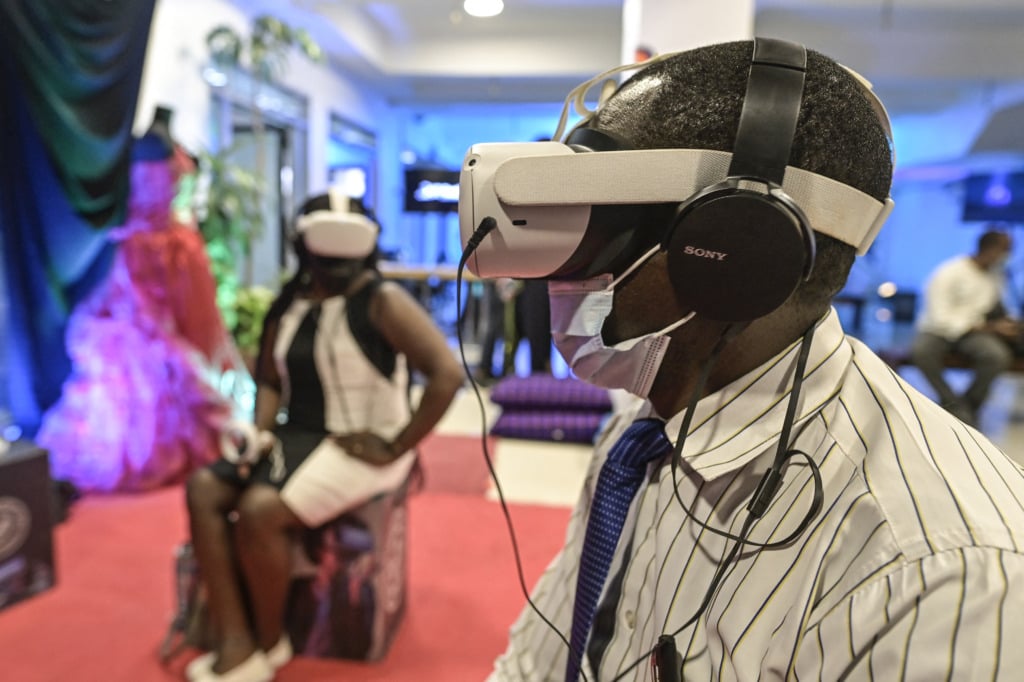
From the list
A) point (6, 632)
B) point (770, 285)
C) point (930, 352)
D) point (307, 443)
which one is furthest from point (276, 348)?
point (930, 352)

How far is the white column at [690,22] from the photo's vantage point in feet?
11.5

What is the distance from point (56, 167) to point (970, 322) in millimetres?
5710

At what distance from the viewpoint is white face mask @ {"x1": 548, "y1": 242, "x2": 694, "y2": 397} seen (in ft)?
2.09

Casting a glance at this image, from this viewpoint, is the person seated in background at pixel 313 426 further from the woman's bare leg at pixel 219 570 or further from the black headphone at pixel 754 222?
the black headphone at pixel 754 222

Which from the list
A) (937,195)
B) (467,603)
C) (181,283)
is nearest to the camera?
(467,603)

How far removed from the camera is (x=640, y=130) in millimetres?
623

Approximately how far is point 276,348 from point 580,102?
1.41 metres

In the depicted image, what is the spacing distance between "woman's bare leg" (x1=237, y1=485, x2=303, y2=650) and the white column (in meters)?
3.03

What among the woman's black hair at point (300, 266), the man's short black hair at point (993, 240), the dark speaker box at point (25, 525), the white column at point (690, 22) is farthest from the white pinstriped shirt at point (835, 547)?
the man's short black hair at point (993, 240)

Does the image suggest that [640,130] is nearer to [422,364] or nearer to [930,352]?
[422,364]

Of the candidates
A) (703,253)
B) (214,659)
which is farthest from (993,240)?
(214,659)

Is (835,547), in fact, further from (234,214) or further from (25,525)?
(234,214)

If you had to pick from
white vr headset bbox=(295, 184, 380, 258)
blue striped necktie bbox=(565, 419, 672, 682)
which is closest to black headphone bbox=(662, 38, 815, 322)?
blue striped necktie bbox=(565, 419, 672, 682)

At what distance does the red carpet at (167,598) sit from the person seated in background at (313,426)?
264mm
